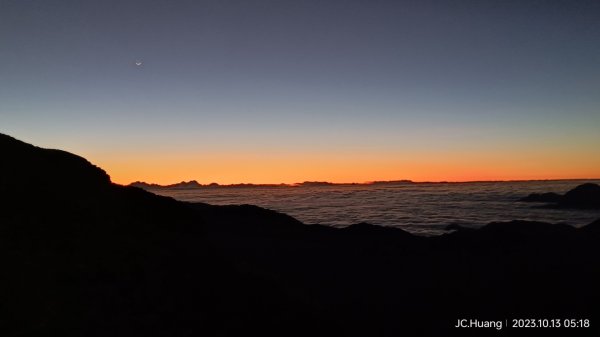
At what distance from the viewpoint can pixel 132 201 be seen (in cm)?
1606

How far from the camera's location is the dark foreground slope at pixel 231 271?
907cm
